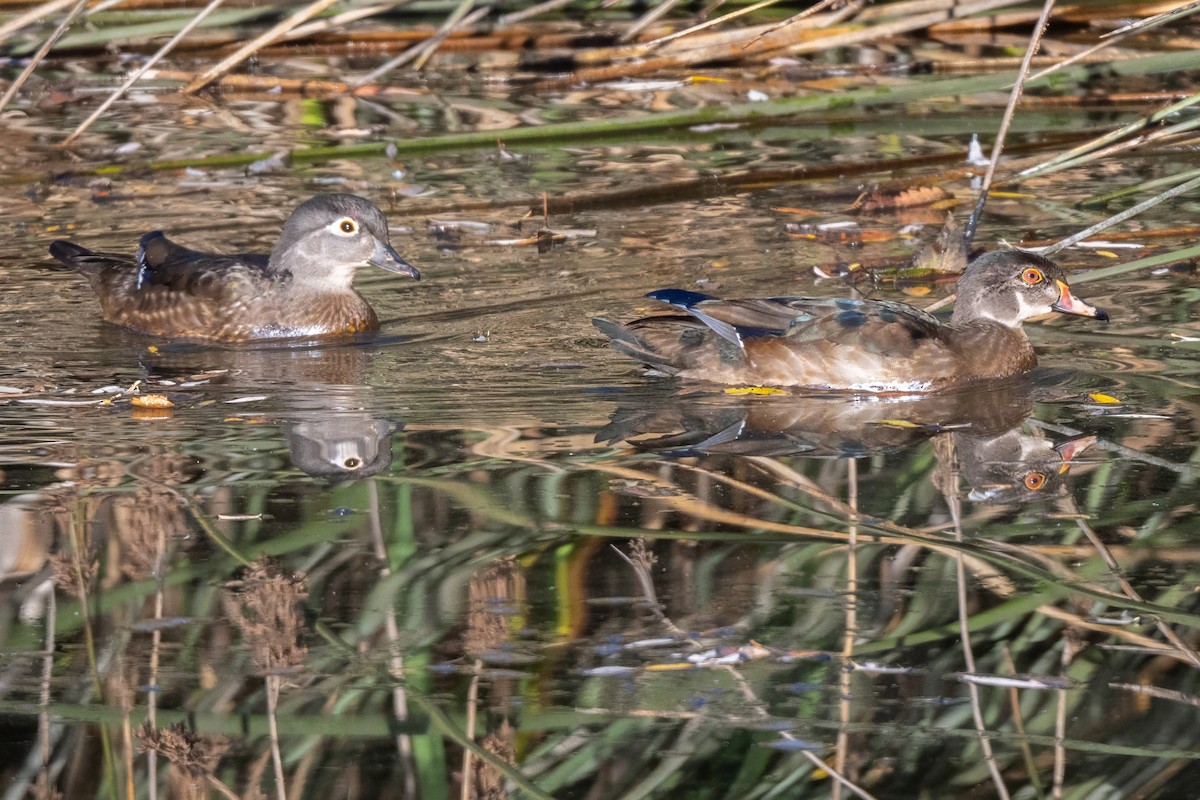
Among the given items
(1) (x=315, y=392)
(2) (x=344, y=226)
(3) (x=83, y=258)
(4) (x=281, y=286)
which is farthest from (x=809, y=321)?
(3) (x=83, y=258)

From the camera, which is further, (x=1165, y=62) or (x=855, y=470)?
(x=1165, y=62)

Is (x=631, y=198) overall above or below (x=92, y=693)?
above

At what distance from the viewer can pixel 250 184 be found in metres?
11.8

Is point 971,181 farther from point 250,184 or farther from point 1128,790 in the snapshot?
point 1128,790

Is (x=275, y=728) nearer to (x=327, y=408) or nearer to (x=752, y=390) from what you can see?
(x=327, y=408)

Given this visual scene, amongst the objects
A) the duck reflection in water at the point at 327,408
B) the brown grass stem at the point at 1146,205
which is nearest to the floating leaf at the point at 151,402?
the duck reflection in water at the point at 327,408

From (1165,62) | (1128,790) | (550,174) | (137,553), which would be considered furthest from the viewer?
(550,174)

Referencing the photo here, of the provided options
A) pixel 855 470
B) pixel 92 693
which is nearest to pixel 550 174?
pixel 855 470

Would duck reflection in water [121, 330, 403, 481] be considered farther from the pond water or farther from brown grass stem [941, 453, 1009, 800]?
brown grass stem [941, 453, 1009, 800]

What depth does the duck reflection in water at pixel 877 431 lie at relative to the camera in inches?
247

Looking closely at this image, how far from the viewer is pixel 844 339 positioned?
7504 mm

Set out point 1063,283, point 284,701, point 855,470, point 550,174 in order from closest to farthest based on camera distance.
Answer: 1. point 284,701
2. point 855,470
3. point 1063,283
4. point 550,174

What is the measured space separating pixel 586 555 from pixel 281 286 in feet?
14.1

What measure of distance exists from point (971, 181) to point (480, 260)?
10.2ft
